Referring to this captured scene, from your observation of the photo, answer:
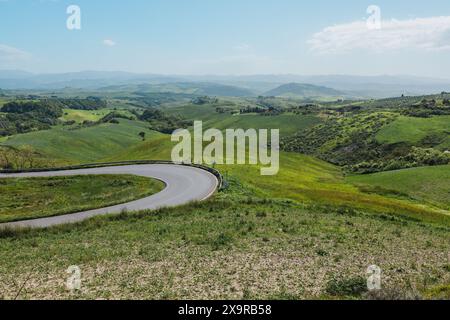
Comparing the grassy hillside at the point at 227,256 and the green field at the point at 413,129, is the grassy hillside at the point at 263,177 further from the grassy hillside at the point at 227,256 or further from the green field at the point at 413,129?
the green field at the point at 413,129

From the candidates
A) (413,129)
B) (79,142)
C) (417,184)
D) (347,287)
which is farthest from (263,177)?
(79,142)

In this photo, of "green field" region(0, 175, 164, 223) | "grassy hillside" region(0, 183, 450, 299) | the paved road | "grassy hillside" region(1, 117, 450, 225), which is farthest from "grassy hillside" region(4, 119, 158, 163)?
"grassy hillside" region(0, 183, 450, 299)

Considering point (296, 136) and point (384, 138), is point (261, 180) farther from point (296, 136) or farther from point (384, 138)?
point (296, 136)

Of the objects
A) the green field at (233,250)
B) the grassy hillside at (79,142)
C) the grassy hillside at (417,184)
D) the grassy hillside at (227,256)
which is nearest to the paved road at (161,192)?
the green field at (233,250)

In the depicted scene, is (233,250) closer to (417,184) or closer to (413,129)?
(417,184)

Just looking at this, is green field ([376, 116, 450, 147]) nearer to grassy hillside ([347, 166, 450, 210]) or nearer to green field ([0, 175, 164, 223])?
grassy hillside ([347, 166, 450, 210])

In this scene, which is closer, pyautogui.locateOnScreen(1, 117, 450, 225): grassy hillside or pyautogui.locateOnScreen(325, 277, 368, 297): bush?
pyautogui.locateOnScreen(325, 277, 368, 297): bush
